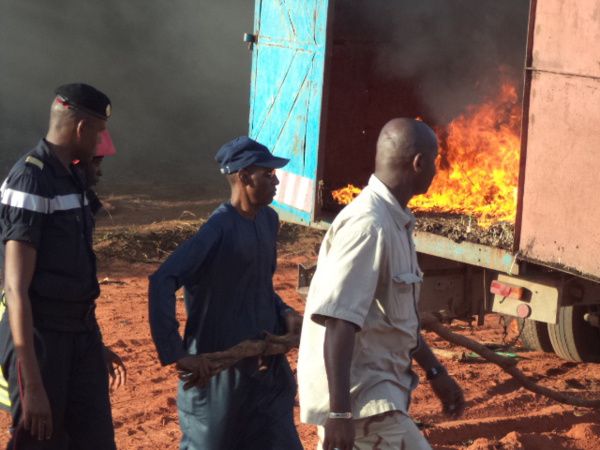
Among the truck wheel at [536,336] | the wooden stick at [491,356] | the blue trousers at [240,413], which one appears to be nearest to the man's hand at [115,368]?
the blue trousers at [240,413]

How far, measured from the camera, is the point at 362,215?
2.56m

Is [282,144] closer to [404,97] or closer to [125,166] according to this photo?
[404,97]

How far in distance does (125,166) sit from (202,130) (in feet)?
8.99

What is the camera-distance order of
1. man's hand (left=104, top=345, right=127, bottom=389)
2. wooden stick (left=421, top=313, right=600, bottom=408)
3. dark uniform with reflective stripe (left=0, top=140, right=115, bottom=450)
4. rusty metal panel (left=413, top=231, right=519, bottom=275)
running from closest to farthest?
dark uniform with reflective stripe (left=0, top=140, right=115, bottom=450) < man's hand (left=104, top=345, right=127, bottom=389) < wooden stick (left=421, top=313, right=600, bottom=408) < rusty metal panel (left=413, top=231, right=519, bottom=275)

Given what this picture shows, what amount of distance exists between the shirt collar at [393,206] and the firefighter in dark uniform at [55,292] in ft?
3.80

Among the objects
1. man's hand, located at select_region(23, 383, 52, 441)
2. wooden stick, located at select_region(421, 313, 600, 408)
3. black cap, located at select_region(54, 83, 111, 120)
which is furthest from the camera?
wooden stick, located at select_region(421, 313, 600, 408)

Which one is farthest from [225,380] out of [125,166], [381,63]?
[125,166]

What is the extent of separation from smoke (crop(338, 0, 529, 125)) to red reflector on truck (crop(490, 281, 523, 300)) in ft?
9.30

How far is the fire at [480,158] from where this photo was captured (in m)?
7.15

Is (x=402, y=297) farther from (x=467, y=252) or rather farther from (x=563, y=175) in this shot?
(x=467, y=252)

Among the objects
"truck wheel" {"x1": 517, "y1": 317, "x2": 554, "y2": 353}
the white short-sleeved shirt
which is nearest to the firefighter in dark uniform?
the white short-sleeved shirt

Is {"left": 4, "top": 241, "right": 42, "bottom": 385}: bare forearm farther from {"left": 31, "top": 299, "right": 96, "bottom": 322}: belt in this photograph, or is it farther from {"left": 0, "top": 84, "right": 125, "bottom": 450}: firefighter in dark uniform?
{"left": 31, "top": 299, "right": 96, "bottom": 322}: belt

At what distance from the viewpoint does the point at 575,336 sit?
645 cm

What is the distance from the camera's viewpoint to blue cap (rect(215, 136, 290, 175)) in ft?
11.3
